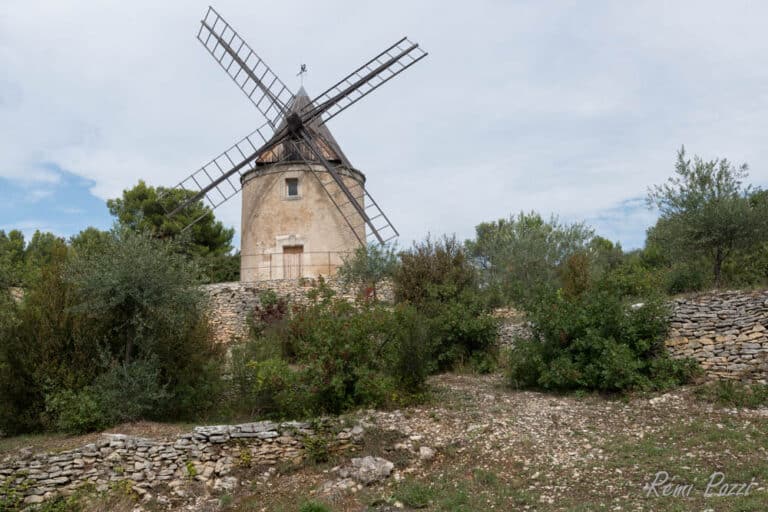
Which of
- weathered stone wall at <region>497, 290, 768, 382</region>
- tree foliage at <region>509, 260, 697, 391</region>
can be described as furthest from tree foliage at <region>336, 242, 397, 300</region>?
weathered stone wall at <region>497, 290, 768, 382</region>

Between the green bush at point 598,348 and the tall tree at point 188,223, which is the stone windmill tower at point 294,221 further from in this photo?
the green bush at point 598,348

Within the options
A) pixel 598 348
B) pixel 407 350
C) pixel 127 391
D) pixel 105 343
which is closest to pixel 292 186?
pixel 105 343

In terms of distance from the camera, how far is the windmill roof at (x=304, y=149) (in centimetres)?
1970

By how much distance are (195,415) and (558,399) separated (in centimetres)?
601

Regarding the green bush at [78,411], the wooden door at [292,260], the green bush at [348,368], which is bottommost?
the green bush at [78,411]

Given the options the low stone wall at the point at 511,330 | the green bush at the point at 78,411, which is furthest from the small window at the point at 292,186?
the green bush at the point at 78,411

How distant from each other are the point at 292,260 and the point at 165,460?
10.6 m

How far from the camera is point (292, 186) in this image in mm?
19594

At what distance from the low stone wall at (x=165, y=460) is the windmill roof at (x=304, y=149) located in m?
11.7

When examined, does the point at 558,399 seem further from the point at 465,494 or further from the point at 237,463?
the point at 237,463

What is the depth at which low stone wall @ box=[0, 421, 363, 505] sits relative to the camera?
8.69 m

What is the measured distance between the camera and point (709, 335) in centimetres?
1051

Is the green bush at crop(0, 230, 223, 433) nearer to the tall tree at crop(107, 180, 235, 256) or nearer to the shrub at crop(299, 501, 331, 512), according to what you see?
the shrub at crop(299, 501, 331, 512)

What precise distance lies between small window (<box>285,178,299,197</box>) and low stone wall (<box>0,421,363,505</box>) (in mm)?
11117
